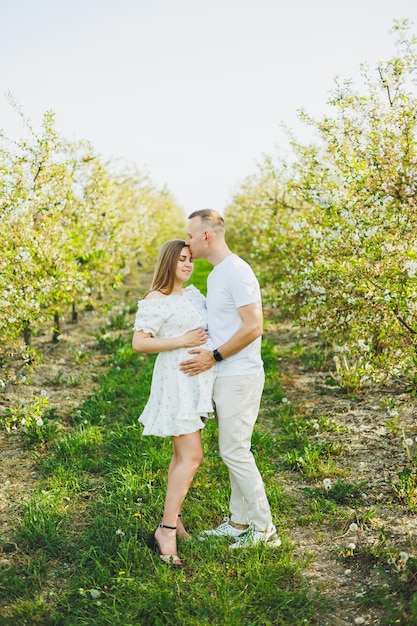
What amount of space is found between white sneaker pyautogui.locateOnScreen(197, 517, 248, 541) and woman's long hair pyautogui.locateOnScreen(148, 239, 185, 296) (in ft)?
5.03

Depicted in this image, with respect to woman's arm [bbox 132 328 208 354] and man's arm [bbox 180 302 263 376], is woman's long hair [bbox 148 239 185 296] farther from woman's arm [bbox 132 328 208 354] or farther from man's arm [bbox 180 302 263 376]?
man's arm [bbox 180 302 263 376]

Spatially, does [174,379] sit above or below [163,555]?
above

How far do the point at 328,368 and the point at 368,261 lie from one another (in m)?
3.45

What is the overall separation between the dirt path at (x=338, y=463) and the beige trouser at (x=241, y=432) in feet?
1.34

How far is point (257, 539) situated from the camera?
372 centimetres

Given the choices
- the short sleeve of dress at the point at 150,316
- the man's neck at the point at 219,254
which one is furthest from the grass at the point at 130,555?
the man's neck at the point at 219,254

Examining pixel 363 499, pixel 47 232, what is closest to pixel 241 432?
pixel 363 499

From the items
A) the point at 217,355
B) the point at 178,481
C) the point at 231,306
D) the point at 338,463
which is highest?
the point at 231,306

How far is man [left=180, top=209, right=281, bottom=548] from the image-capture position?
140 inches

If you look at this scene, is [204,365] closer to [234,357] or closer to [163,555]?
[234,357]

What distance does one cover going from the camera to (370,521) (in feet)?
13.0

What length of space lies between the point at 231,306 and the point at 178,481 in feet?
3.60

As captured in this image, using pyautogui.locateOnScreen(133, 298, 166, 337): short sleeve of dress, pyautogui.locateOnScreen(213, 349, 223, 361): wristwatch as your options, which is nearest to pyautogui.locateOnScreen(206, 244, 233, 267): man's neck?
pyautogui.locateOnScreen(133, 298, 166, 337): short sleeve of dress

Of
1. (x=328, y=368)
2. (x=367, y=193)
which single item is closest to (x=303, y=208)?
(x=328, y=368)
